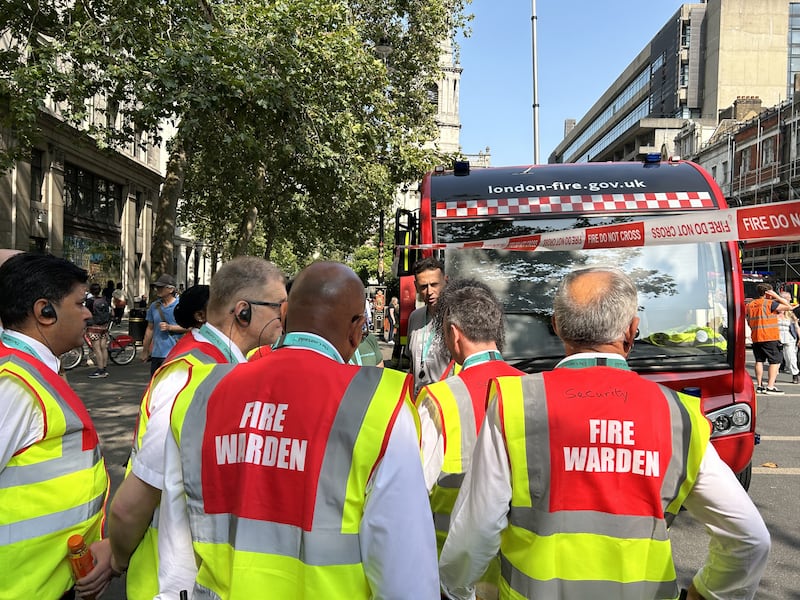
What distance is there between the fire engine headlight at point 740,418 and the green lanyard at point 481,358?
2625mm

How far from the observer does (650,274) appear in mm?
Result: 4816

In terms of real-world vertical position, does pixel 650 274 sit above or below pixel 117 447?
above

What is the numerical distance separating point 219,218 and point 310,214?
13.6 feet

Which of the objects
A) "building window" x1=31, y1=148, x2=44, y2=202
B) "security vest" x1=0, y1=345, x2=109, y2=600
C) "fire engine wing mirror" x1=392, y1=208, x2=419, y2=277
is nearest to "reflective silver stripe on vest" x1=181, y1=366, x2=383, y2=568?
"security vest" x1=0, y1=345, x2=109, y2=600

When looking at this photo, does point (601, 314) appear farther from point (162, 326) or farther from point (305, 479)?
point (162, 326)

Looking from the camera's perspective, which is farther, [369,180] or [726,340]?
[369,180]

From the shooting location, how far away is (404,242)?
6398 mm

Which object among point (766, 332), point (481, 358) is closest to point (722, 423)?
point (481, 358)

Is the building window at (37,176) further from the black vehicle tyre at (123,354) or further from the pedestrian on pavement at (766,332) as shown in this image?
the pedestrian on pavement at (766,332)

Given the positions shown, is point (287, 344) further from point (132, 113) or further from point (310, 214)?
point (310, 214)

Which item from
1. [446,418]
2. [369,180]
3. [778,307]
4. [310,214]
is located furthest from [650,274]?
[310,214]

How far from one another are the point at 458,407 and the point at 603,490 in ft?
2.36

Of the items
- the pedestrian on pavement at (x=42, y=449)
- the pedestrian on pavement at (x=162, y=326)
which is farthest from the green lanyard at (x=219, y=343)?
the pedestrian on pavement at (x=162, y=326)

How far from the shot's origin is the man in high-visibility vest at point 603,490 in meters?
1.82
